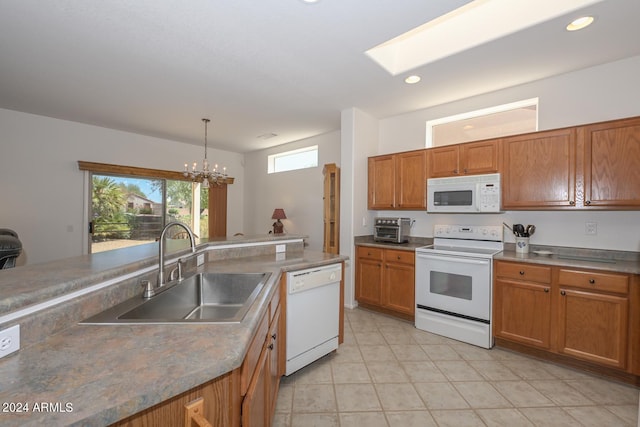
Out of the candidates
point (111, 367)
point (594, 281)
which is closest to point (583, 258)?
point (594, 281)

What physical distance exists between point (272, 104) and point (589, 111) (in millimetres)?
3356

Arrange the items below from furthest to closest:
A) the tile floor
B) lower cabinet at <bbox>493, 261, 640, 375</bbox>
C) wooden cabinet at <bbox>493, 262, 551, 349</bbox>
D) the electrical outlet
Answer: wooden cabinet at <bbox>493, 262, 551, 349</bbox> < lower cabinet at <bbox>493, 261, 640, 375</bbox> < the tile floor < the electrical outlet

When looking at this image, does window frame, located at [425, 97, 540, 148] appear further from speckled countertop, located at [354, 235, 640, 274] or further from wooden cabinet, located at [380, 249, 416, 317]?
wooden cabinet, located at [380, 249, 416, 317]

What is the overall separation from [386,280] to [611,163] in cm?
232

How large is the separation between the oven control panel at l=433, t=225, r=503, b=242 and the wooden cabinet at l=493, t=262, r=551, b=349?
1.78ft

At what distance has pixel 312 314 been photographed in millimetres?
2193

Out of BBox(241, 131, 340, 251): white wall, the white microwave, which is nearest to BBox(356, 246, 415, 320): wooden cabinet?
the white microwave

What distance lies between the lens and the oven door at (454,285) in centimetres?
268

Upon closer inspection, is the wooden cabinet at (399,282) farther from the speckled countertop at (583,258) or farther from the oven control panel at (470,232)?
the speckled countertop at (583,258)

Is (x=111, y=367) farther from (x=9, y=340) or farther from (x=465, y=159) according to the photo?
(x=465, y=159)

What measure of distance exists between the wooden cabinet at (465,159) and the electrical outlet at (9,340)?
3459 millimetres

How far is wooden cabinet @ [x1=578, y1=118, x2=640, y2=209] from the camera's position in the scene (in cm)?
222

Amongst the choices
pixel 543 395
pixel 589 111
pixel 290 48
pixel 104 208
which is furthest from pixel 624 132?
pixel 104 208

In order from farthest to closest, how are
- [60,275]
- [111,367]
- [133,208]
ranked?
[133,208] < [60,275] < [111,367]
